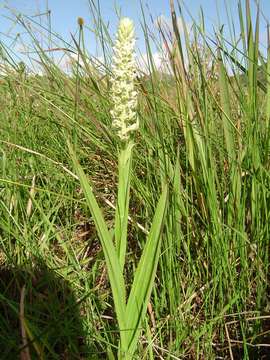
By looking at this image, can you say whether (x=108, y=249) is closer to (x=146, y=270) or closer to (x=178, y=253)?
(x=146, y=270)

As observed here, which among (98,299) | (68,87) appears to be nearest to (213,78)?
(68,87)

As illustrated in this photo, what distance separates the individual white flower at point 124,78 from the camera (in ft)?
3.01

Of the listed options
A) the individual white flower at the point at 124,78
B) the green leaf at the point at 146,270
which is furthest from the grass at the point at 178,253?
the individual white flower at the point at 124,78

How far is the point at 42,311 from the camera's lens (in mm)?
1226

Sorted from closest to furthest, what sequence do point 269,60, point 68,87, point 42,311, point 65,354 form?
point 65,354 → point 42,311 → point 269,60 → point 68,87

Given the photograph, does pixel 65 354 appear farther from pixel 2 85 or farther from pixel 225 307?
pixel 2 85

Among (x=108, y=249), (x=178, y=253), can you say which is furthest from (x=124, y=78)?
(x=178, y=253)

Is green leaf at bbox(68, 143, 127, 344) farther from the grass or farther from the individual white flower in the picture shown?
the individual white flower

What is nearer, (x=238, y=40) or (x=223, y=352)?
(x=223, y=352)

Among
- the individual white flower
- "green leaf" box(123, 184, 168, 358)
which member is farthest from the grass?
the individual white flower

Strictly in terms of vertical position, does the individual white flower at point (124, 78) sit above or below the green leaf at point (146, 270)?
above

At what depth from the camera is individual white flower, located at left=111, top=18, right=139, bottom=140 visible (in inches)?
36.1

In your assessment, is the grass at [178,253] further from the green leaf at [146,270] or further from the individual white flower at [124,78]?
the individual white flower at [124,78]

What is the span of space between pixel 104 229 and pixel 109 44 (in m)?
1.41
